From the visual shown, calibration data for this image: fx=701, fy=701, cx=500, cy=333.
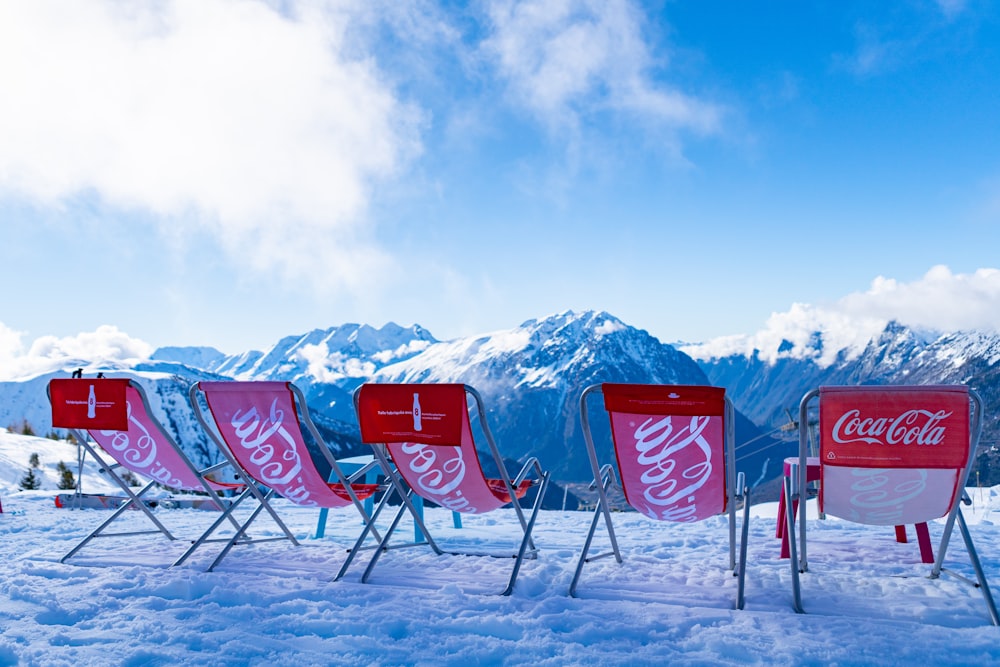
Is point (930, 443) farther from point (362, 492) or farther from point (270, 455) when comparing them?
point (270, 455)

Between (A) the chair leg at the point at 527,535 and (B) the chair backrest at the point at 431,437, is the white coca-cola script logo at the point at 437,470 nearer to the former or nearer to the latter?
(B) the chair backrest at the point at 431,437

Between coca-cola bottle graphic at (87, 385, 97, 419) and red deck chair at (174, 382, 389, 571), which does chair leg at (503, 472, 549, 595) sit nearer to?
red deck chair at (174, 382, 389, 571)

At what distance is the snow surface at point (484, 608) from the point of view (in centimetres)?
290

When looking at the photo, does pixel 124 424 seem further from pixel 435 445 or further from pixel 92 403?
pixel 435 445

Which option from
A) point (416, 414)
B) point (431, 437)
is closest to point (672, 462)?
point (431, 437)

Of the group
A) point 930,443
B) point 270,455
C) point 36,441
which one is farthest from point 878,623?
point 36,441

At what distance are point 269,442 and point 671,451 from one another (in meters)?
2.50

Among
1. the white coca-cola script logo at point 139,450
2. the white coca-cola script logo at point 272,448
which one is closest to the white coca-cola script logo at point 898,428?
the white coca-cola script logo at point 272,448

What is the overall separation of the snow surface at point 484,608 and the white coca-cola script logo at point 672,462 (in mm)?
476

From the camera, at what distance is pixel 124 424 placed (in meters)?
4.81

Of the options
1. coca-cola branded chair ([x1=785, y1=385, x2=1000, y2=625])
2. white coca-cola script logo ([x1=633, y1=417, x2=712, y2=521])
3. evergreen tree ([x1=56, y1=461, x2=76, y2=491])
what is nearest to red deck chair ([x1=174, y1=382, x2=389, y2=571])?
white coca-cola script logo ([x1=633, y1=417, x2=712, y2=521])

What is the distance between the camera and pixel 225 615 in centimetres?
343

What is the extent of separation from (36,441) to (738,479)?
58.1ft

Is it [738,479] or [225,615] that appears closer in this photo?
[225,615]
